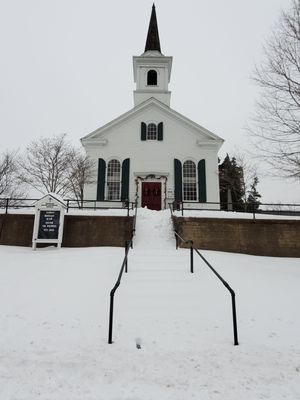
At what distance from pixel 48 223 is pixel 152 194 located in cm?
745

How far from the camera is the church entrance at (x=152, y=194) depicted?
1620cm

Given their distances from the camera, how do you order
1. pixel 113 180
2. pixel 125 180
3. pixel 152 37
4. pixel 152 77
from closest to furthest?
pixel 125 180 → pixel 113 180 → pixel 152 77 → pixel 152 37

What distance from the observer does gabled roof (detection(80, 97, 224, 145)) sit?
16.8 m

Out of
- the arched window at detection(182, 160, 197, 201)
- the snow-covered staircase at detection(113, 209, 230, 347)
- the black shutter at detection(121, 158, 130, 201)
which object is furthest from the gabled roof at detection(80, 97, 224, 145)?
the snow-covered staircase at detection(113, 209, 230, 347)

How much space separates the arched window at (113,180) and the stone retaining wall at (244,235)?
644 cm

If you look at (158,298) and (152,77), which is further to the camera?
(152,77)

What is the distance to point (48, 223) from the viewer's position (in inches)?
411

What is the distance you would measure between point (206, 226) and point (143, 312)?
23.1ft

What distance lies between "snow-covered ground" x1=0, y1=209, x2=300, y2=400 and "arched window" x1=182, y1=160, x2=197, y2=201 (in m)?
9.39

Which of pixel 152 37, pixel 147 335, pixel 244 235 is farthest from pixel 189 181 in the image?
pixel 152 37

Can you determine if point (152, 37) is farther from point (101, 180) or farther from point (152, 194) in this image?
point (152, 194)

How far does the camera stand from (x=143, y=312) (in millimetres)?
4465

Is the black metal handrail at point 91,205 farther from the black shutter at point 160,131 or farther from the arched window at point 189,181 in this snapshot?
the black shutter at point 160,131

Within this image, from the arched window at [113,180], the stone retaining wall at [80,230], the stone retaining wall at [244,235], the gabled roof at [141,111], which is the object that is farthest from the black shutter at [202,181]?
the stone retaining wall at [80,230]
